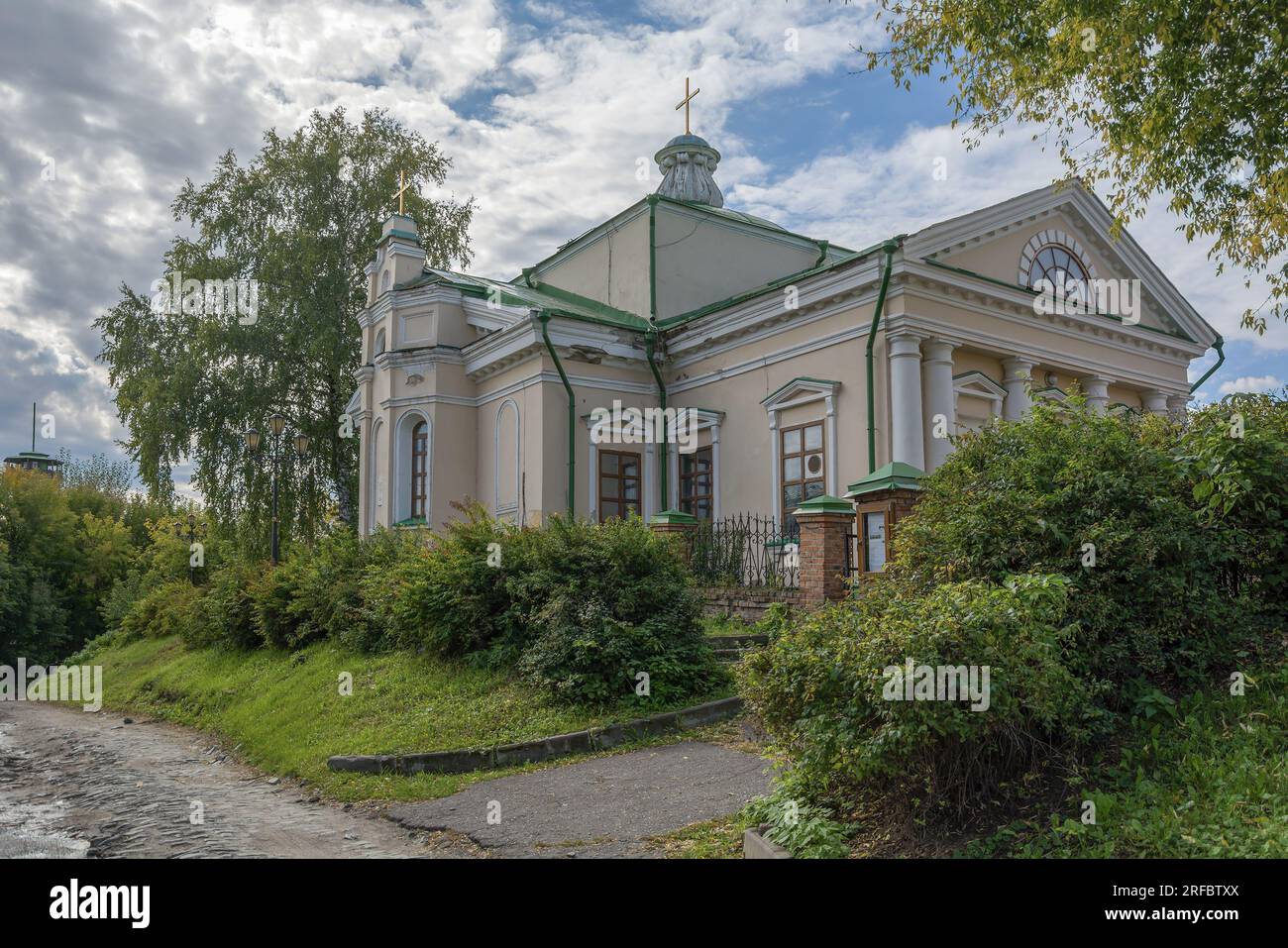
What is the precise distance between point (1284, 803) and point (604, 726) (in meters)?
5.68

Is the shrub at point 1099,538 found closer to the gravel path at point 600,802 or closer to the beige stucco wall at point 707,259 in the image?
the gravel path at point 600,802

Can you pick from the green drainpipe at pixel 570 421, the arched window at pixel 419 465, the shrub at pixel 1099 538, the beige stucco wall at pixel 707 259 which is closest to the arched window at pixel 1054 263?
the beige stucco wall at pixel 707 259

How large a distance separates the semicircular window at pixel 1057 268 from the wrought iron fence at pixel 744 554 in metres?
6.56

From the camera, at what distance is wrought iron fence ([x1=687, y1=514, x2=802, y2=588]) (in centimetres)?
1397

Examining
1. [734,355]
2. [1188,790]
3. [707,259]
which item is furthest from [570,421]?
[1188,790]

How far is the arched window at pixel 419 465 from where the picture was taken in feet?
64.4

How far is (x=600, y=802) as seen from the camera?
22.9ft

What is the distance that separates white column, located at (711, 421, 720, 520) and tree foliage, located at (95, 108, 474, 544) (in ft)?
34.6

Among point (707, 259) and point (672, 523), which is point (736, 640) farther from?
point (707, 259)

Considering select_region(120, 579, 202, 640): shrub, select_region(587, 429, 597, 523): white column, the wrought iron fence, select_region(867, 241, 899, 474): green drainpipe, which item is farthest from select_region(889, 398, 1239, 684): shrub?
select_region(120, 579, 202, 640): shrub

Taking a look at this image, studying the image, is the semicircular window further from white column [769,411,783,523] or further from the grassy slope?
the grassy slope

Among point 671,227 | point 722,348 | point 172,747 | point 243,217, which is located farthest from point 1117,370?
point 243,217

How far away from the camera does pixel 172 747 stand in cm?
1239

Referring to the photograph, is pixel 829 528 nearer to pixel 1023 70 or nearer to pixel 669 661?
pixel 669 661
